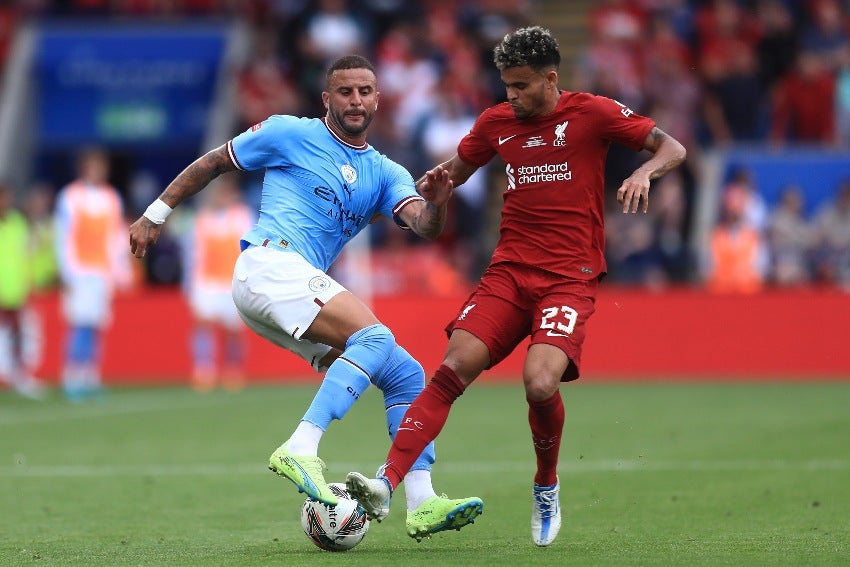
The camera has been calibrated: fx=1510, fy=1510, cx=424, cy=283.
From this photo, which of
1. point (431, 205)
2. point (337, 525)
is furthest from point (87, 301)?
point (337, 525)

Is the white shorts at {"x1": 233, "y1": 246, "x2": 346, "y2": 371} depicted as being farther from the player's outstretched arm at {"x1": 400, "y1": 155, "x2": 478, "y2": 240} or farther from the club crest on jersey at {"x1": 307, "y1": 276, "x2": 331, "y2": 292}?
the player's outstretched arm at {"x1": 400, "y1": 155, "x2": 478, "y2": 240}

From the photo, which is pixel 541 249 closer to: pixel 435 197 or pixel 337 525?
pixel 435 197

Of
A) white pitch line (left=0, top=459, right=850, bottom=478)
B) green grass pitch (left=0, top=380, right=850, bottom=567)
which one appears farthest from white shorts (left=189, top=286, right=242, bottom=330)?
white pitch line (left=0, top=459, right=850, bottom=478)

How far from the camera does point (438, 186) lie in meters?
7.16

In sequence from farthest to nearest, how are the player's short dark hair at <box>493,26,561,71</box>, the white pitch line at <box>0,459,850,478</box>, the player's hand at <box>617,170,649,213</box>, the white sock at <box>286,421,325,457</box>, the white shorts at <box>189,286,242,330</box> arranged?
the white shorts at <box>189,286,242,330</box> → the white pitch line at <box>0,459,850,478</box> → the player's short dark hair at <box>493,26,561,71</box> → the player's hand at <box>617,170,649,213</box> → the white sock at <box>286,421,325,457</box>

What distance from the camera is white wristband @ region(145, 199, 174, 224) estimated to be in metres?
7.51

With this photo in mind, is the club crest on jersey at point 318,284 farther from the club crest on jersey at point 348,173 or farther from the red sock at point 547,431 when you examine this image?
the red sock at point 547,431

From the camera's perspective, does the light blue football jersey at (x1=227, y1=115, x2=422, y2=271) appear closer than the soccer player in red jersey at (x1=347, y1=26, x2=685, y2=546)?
No

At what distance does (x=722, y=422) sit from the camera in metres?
13.3

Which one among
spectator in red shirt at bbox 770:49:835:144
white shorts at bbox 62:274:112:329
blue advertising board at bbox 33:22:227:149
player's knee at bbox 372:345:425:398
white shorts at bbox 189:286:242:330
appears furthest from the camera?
blue advertising board at bbox 33:22:227:149

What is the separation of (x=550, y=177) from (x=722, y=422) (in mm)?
6629

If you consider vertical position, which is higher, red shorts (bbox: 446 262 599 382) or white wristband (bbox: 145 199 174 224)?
white wristband (bbox: 145 199 174 224)

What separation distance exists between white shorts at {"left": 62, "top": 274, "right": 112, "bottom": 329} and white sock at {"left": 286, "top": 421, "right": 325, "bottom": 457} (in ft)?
34.2

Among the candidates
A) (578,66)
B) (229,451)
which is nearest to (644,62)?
(578,66)
